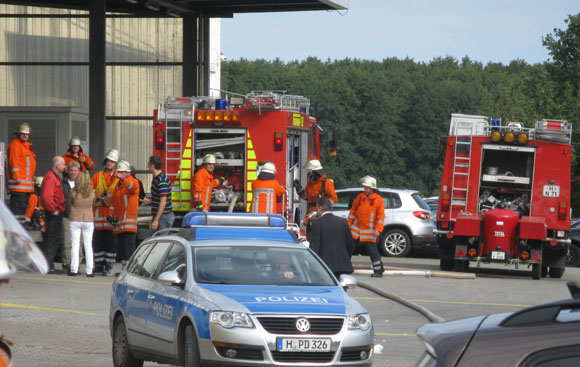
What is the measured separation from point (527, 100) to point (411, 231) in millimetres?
46594

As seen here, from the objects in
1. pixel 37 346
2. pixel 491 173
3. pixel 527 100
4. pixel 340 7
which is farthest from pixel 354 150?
pixel 37 346

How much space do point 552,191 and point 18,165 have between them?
32.9 feet

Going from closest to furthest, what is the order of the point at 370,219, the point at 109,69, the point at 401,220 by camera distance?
the point at 370,219 → the point at 401,220 → the point at 109,69

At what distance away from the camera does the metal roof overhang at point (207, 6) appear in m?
26.2

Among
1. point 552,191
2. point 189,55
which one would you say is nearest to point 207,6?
point 189,55

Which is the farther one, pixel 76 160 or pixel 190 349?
pixel 76 160

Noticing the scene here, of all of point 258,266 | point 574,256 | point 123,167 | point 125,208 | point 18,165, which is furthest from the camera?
point 574,256

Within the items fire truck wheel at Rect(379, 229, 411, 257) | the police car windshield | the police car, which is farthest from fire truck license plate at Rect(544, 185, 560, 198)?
the police car windshield

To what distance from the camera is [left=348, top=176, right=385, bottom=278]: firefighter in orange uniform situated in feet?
58.5

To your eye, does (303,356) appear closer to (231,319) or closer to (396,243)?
(231,319)

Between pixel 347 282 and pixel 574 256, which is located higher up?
pixel 347 282

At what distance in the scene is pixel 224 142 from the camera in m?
19.0

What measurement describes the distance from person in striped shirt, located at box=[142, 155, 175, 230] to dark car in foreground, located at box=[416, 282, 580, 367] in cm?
1370

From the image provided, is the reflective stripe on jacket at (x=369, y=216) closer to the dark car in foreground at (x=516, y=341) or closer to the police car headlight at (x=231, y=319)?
the police car headlight at (x=231, y=319)
